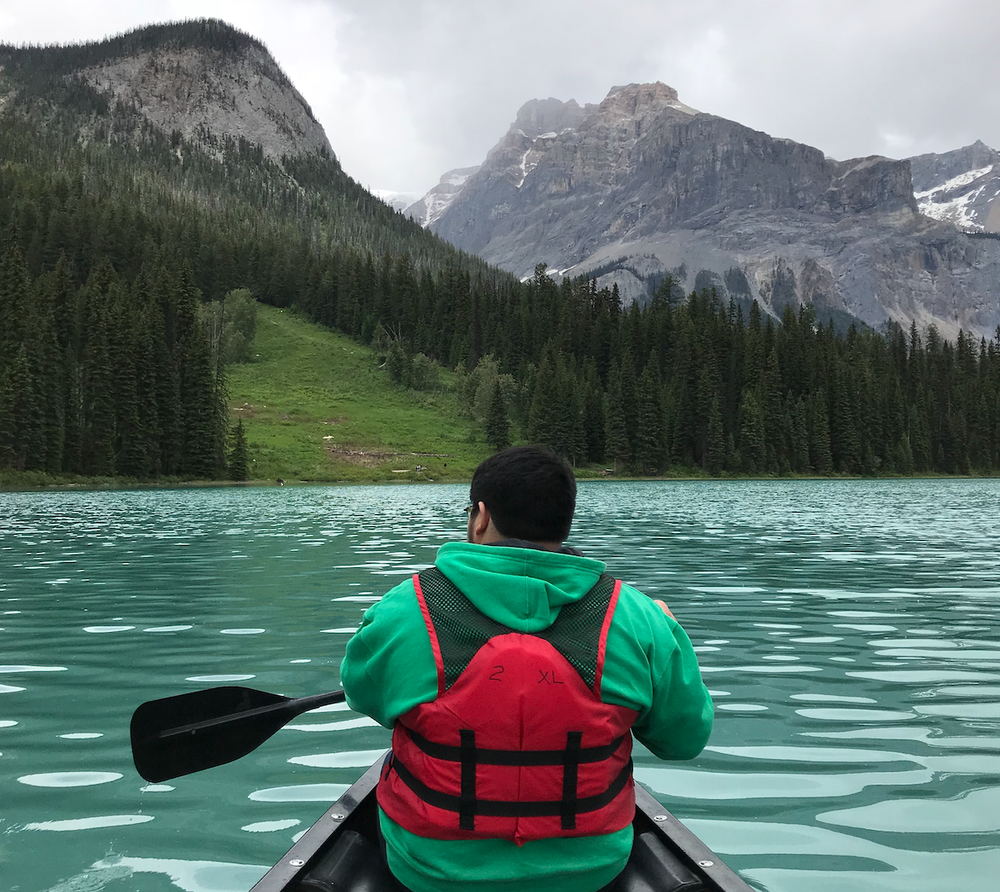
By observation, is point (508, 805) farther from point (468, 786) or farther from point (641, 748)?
point (641, 748)

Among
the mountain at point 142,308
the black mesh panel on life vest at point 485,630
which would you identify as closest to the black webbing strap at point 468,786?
the black mesh panel on life vest at point 485,630

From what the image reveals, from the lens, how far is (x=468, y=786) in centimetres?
329

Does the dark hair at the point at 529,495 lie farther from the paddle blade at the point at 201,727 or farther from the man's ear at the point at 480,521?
the paddle blade at the point at 201,727

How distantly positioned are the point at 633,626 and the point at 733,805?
368 centimetres

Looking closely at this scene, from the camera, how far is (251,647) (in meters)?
11.6

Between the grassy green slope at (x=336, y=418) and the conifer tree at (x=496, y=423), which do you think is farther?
the conifer tree at (x=496, y=423)

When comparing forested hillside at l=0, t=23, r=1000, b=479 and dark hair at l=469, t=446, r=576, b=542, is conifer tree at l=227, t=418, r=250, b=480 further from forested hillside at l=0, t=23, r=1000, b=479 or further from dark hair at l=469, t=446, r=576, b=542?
dark hair at l=469, t=446, r=576, b=542

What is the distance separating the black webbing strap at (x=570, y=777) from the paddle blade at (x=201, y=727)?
2.18 meters

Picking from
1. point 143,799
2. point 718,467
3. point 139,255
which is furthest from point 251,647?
point 139,255

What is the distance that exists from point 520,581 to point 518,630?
0.65 ft

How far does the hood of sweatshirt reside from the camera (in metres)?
3.26

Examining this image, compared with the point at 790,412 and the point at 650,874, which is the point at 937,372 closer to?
the point at 790,412

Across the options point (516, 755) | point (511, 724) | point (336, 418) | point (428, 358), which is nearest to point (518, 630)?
point (511, 724)

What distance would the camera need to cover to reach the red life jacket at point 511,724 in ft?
10.5
